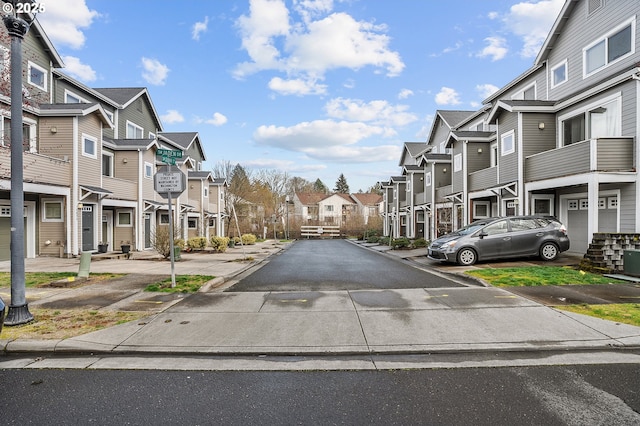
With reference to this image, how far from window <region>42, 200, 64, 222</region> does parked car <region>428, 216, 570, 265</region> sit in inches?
663

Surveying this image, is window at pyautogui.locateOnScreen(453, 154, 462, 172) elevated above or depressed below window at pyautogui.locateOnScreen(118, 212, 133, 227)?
above

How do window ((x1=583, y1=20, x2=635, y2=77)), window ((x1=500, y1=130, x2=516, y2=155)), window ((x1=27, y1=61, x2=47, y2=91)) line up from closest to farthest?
window ((x1=583, y1=20, x2=635, y2=77))
window ((x1=500, y1=130, x2=516, y2=155))
window ((x1=27, y1=61, x2=47, y2=91))

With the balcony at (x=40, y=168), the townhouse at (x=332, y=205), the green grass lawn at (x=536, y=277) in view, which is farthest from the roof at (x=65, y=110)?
the townhouse at (x=332, y=205)

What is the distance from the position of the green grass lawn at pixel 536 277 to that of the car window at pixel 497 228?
81.0 inches

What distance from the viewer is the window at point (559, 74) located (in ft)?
53.9

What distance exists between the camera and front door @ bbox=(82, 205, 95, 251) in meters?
17.5

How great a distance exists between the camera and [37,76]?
683 inches

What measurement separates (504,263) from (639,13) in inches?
395

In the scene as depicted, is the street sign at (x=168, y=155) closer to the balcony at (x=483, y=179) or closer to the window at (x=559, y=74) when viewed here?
the balcony at (x=483, y=179)

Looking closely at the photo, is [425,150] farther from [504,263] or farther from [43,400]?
[43,400]

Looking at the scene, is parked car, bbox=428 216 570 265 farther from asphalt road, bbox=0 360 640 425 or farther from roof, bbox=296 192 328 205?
roof, bbox=296 192 328 205

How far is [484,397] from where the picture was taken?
11.9 ft

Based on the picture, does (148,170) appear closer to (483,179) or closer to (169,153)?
(169,153)

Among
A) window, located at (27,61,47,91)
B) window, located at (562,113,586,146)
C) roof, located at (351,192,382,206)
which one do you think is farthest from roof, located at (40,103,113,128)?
roof, located at (351,192,382,206)
